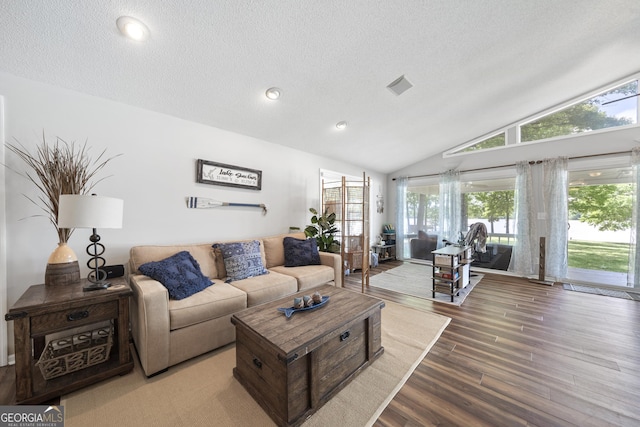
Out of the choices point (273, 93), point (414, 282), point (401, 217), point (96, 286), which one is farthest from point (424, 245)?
point (96, 286)

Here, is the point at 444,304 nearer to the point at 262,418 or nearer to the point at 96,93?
the point at 262,418

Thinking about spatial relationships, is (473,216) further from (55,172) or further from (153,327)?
(55,172)

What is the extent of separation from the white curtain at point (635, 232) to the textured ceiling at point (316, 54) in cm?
132

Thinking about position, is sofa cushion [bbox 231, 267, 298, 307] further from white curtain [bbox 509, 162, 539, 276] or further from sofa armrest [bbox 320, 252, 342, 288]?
white curtain [bbox 509, 162, 539, 276]

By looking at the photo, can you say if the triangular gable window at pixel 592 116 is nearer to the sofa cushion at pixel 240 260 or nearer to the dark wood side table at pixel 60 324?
the sofa cushion at pixel 240 260

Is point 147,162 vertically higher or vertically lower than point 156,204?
higher

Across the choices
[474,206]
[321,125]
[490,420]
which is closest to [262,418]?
[490,420]

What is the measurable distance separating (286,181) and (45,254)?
2.79 meters

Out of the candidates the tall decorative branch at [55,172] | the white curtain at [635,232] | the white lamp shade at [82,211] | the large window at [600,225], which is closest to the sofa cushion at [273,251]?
the white lamp shade at [82,211]

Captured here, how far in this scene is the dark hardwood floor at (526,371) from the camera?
1385 millimetres

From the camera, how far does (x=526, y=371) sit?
1.76 metres

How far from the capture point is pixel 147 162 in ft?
8.23

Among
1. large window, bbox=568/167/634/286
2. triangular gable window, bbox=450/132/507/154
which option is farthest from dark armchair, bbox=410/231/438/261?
large window, bbox=568/167/634/286

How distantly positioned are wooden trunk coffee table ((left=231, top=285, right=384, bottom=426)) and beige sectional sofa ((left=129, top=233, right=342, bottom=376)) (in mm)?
456
